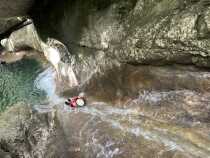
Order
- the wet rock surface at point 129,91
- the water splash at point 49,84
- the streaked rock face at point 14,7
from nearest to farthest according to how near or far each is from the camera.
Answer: the wet rock surface at point 129,91, the streaked rock face at point 14,7, the water splash at point 49,84

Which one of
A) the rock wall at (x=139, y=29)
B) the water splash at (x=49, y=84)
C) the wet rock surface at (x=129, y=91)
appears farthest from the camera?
the water splash at (x=49, y=84)

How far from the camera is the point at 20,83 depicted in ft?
56.7

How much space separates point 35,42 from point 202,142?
1557 centimetres

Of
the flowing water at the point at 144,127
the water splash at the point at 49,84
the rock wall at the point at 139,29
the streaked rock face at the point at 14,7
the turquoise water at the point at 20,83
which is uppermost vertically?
the streaked rock face at the point at 14,7

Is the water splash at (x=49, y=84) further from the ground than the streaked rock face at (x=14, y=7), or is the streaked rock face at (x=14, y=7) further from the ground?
the streaked rock face at (x=14, y=7)

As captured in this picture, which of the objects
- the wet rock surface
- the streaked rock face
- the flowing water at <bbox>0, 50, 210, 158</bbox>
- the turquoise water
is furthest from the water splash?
the streaked rock face

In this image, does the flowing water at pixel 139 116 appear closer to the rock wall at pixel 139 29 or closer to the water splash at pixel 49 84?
the rock wall at pixel 139 29

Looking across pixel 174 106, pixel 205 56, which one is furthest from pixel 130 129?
pixel 205 56

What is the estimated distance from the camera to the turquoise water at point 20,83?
47.3 ft

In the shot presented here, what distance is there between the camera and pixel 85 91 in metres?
11.5

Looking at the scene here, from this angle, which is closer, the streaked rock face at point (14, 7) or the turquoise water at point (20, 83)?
the streaked rock face at point (14, 7)

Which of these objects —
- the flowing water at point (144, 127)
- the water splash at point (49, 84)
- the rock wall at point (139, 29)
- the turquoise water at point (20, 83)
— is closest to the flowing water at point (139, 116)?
the flowing water at point (144, 127)

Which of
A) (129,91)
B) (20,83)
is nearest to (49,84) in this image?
(20,83)

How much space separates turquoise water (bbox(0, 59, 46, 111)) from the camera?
14428mm
